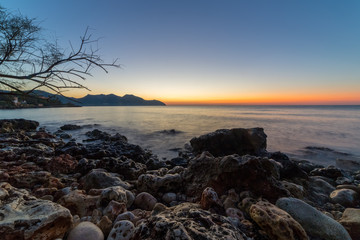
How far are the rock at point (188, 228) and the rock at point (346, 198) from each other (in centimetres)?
468

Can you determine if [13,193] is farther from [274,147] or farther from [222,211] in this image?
[274,147]

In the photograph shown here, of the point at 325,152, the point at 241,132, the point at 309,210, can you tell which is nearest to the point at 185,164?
the point at 241,132

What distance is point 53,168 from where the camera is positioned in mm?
5793

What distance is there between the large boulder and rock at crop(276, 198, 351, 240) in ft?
2.39

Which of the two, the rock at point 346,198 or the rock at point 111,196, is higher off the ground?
the rock at point 111,196

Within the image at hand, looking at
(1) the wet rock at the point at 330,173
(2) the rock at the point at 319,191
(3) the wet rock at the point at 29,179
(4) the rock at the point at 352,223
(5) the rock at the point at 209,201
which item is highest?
(5) the rock at the point at 209,201

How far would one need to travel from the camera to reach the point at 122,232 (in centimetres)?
212

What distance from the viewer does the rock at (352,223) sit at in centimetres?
278

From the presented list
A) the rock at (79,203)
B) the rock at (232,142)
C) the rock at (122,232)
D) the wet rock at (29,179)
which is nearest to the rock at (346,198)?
the rock at (232,142)

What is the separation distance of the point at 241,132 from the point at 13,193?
9.71 meters

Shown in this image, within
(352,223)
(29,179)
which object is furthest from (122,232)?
(29,179)

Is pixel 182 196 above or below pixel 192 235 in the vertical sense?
below

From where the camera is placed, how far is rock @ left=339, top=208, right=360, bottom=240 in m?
2.78

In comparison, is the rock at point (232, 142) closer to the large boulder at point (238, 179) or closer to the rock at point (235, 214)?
the large boulder at point (238, 179)
